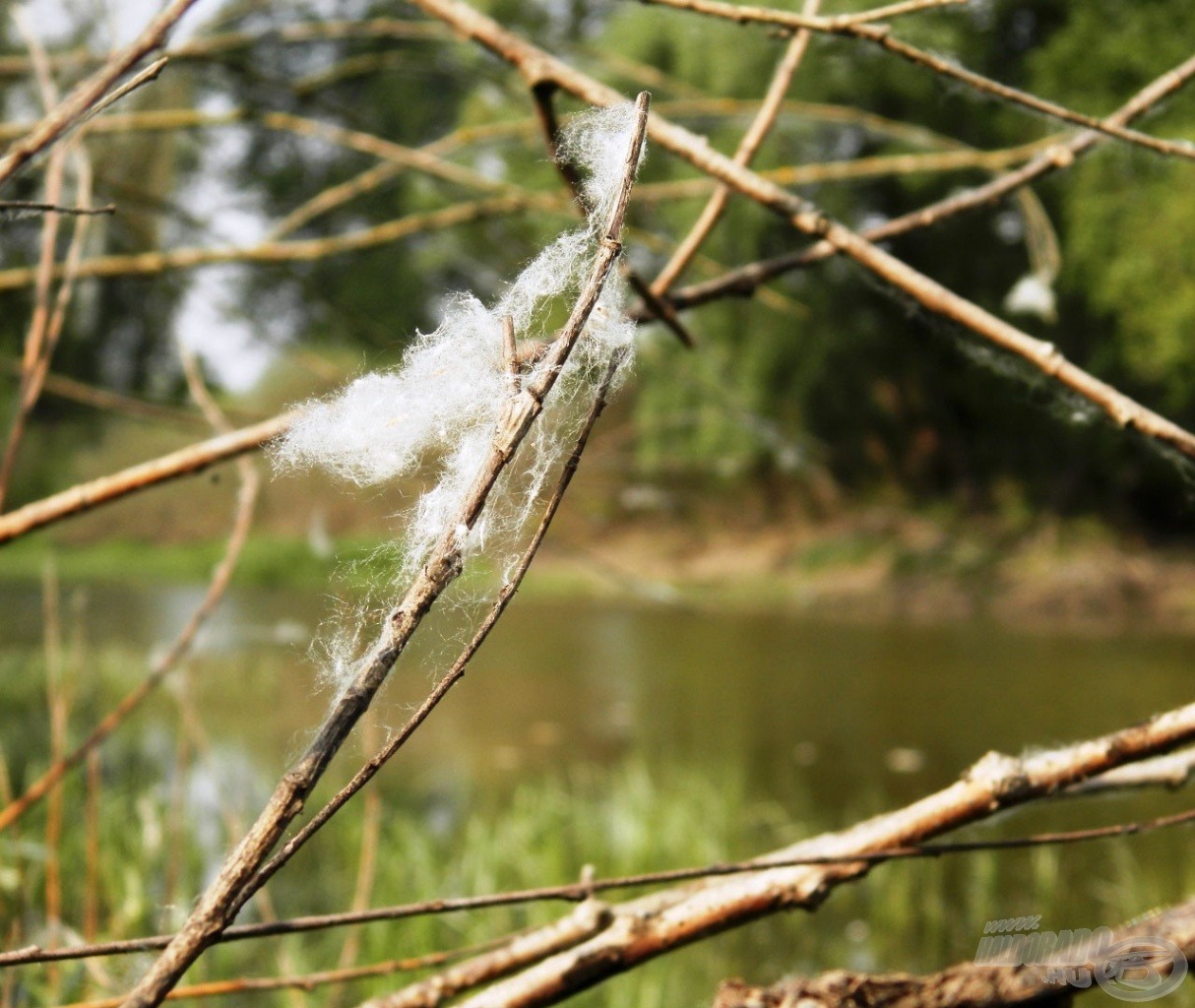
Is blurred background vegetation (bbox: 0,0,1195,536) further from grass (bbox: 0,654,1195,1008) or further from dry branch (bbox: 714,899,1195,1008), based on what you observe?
dry branch (bbox: 714,899,1195,1008)

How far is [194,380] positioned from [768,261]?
49 cm

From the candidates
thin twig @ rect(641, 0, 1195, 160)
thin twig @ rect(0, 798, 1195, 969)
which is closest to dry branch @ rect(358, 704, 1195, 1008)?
thin twig @ rect(0, 798, 1195, 969)

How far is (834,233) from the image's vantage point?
0.62m

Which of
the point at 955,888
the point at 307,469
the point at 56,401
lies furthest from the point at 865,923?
the point at 56,401

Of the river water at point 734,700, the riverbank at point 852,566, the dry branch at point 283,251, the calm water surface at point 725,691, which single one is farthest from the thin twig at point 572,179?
the riverbank at point 852,566

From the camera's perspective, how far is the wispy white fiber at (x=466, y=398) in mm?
396

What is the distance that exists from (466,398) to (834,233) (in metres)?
0.30

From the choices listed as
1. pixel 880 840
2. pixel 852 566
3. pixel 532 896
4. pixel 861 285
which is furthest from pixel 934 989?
pixel 852 566

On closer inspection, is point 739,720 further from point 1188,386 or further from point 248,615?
point 1188,386

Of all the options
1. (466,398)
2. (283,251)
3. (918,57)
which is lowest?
(466,398)

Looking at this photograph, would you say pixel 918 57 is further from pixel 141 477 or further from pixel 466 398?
pixel 141 477

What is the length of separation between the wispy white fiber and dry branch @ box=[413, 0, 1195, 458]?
0.62 feet

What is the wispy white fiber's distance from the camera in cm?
40

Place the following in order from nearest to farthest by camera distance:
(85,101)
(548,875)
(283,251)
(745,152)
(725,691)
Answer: (85,101)
(745,152)
(283,251)
(548,875)
(725,691)
